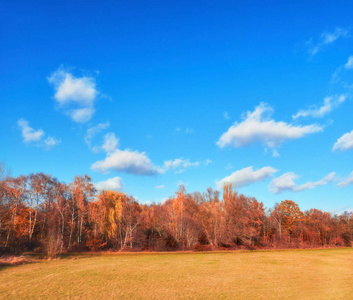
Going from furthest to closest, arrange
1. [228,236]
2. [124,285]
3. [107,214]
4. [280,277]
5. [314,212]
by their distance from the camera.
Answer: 1. [314,212]
2. [228,236]
3. [107,214]
4. [280,277]
5. [124,285]

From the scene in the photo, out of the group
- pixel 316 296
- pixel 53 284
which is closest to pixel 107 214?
pixel 53 284

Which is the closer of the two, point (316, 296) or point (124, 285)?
point (316, 296)

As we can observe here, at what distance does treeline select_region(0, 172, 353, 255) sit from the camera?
142 feet

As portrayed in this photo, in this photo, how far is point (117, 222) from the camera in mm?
49656

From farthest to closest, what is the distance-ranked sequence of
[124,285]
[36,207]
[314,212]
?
[314,212] < [36,207] < [124,285]

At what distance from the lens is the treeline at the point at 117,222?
43.2 meters

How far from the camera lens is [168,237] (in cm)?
5122

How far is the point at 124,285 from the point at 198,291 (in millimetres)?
4747

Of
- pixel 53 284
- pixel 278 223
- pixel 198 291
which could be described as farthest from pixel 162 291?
pixel 278 223

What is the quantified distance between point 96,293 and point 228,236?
4378cm

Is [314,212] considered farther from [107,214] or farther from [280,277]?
[280,277]

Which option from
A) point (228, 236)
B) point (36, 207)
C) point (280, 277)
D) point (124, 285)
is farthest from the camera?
point (228, 236)

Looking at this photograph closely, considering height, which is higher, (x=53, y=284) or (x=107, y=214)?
(x=107, y=214)

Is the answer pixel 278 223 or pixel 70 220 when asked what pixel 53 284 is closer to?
pixel 70 220
